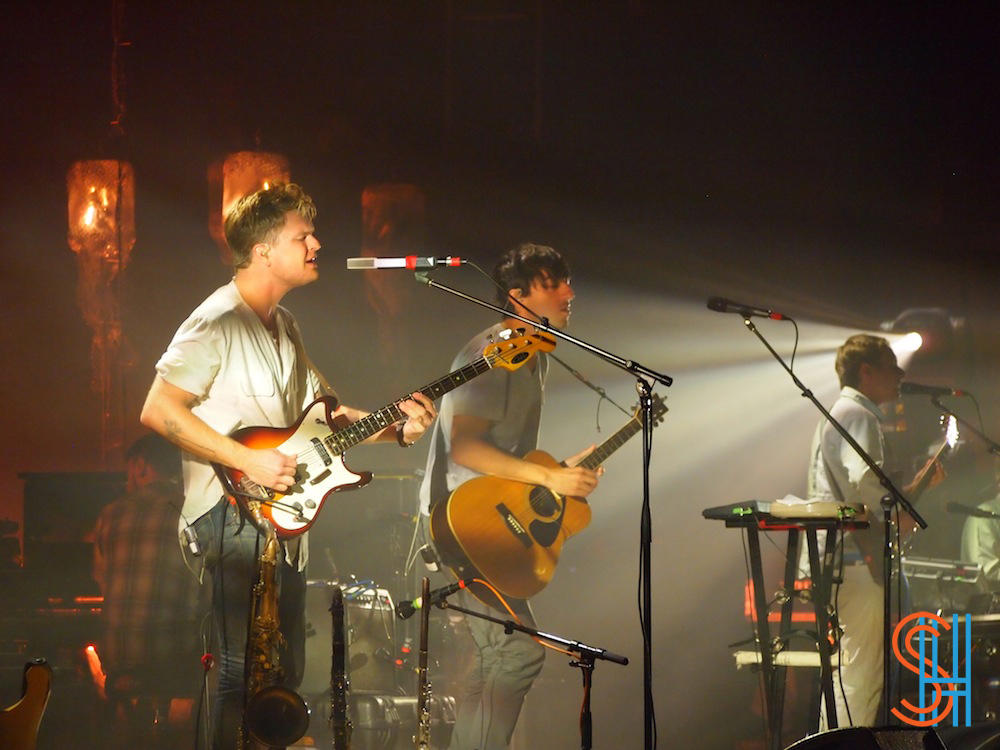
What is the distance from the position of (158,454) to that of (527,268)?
2.13 m

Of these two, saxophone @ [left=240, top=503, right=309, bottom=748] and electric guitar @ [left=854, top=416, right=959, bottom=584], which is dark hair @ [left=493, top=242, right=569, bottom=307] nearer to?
saxophone @ [left=240, top=503, right=309, bottom=748]

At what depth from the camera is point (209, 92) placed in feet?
18.8

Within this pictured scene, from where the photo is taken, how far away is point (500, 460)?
17.6 ft

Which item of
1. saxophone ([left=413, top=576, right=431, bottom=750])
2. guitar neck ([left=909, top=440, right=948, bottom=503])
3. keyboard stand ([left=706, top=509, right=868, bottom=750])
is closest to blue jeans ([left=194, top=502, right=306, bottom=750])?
saxophone ([left=413, top=576, right=431, bottom=750])

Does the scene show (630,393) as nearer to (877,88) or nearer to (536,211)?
(536,211)

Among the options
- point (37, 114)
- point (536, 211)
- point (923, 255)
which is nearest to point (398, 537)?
point (536, 211)

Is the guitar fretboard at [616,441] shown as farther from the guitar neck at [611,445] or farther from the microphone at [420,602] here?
the microphone at [420,602]

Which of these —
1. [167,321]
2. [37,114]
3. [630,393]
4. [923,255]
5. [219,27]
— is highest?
[219,27]

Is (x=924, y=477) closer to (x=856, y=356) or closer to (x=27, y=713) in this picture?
(x=856, y=356)

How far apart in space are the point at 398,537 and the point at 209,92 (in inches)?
101

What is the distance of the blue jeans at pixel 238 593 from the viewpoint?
4.91 m

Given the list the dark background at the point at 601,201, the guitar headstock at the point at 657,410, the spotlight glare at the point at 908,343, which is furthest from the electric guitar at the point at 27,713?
the spotlight glare at the point at 908,343

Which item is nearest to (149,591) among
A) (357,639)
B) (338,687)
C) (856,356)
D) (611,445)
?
(357,639)

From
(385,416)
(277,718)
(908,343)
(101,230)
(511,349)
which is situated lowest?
(277,718)
